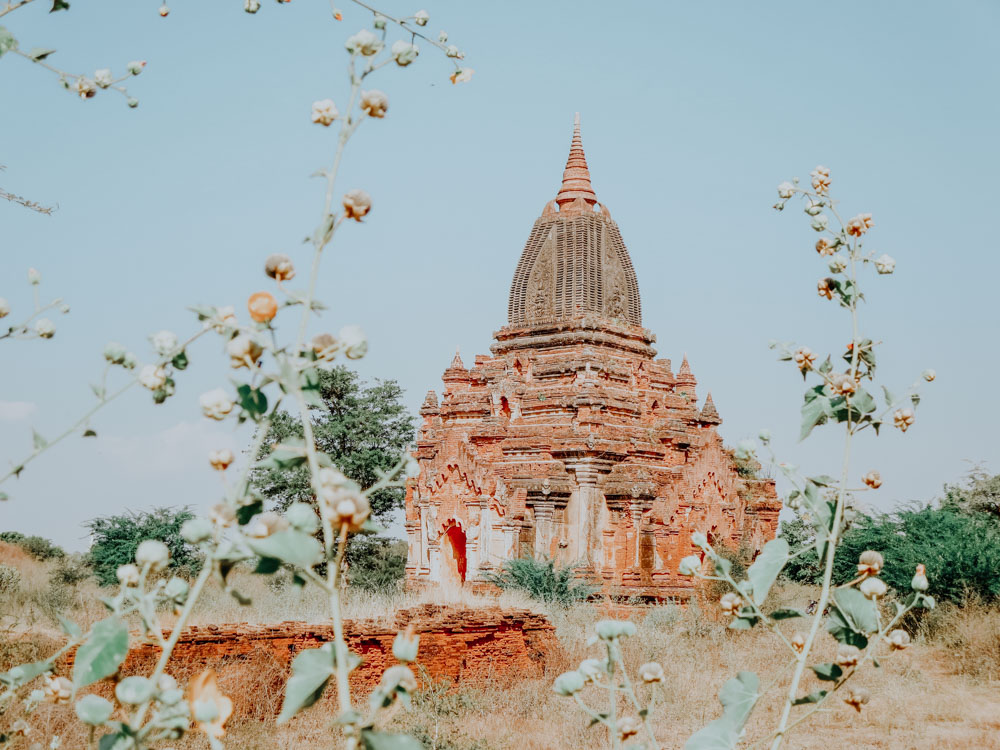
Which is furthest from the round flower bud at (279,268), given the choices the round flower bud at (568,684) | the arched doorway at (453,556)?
the arched doorway at (453,556)

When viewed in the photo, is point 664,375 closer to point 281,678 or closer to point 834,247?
point 281,678

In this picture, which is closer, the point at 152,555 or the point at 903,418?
the point at 152,555

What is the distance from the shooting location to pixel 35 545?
2498 cm

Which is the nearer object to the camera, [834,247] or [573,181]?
[834,247]

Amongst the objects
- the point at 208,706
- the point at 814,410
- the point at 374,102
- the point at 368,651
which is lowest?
the point at 368,651

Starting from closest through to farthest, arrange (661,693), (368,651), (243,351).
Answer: (243,351) → (661,693) → (368,651)

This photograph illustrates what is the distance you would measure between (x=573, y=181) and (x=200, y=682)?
66.6ft

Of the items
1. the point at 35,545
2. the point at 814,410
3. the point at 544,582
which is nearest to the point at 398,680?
the point at 814,410

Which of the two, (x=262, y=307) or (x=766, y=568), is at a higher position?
(x=262, y=307)

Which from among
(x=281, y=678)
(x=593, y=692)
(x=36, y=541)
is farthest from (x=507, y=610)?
(x=36, y=541)

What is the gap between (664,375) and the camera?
1988 centimetres

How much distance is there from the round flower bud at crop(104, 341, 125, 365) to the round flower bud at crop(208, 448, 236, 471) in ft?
1.46

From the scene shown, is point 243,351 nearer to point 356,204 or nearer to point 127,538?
point 356,204

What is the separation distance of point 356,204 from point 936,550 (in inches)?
585
